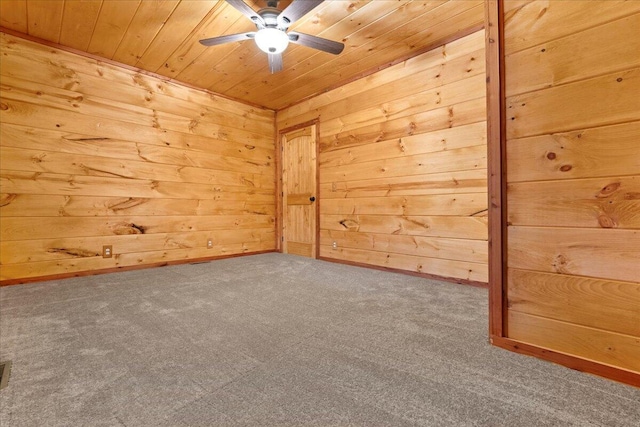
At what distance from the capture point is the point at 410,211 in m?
3.28

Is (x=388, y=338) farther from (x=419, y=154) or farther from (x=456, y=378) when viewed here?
(x=419, y=154)

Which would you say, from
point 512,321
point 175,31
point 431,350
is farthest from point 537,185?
point 175,31

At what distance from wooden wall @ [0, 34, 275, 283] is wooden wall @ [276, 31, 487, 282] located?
5.08 ft

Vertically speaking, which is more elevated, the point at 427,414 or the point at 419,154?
the point at 419,154

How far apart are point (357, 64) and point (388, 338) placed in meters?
3.16

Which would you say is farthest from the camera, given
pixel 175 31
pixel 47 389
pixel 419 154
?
pixel 419 154

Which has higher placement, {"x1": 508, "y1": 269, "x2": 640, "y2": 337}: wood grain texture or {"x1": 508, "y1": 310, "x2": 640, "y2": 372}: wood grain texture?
{"x1": 508, "y1": 269, "x2": 640, "y2": 337}: wood grain texture

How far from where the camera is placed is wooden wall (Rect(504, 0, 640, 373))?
1.17 m

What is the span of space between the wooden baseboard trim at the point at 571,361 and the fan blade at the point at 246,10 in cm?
266

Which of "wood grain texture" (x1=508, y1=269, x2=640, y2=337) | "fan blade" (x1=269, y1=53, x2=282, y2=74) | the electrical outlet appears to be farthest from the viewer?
the electrical outlet

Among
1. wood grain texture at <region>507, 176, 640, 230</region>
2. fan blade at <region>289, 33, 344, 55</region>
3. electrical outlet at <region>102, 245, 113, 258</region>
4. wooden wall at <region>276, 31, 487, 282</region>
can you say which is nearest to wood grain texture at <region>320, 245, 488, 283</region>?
wooden wall at <region>276, 31, 487, 282</region>

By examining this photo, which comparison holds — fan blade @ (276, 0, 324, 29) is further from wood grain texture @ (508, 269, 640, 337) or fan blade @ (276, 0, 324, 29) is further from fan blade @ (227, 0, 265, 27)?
wood grain texture @ (508, 269, 640, 337)

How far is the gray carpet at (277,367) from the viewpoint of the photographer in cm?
102

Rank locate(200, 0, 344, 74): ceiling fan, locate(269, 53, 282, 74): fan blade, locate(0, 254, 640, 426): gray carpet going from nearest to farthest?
locate(0, 254, 640, 426): gray carpet, locate(200, 0, 344, 74): ceiling fan, locate(269, 53, 282, 74): fan blade
